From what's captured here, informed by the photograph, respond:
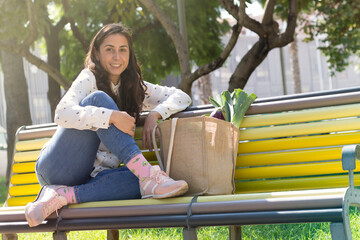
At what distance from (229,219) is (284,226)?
241 cm

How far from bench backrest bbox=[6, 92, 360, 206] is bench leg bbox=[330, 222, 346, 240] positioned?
0.83 metres

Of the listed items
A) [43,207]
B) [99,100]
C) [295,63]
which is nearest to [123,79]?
[99,100]

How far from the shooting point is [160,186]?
9.09 ft

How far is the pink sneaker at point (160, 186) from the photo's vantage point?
9.00 feet

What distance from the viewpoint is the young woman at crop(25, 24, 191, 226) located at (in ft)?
9.43

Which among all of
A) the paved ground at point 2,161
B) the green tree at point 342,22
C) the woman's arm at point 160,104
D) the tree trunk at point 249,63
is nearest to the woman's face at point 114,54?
the woman's arm at point 160,104

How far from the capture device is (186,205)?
8.45ft

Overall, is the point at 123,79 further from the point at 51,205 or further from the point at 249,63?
the point at 249,63

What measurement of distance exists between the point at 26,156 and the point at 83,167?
94 cm

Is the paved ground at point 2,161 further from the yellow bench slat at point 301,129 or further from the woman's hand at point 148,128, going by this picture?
the yellow bench slat at point 301,129

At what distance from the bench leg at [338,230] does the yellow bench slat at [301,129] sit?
100cm

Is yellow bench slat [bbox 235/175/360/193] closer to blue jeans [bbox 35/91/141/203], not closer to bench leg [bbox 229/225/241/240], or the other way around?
bench leg [bbox 229/225/241/240]

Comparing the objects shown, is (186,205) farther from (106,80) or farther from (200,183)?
(106,80)

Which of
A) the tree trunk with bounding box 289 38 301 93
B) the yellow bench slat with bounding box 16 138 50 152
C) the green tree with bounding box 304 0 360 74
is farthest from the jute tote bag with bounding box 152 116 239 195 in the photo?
the tree trunk with bounding box 289 38 301 93
